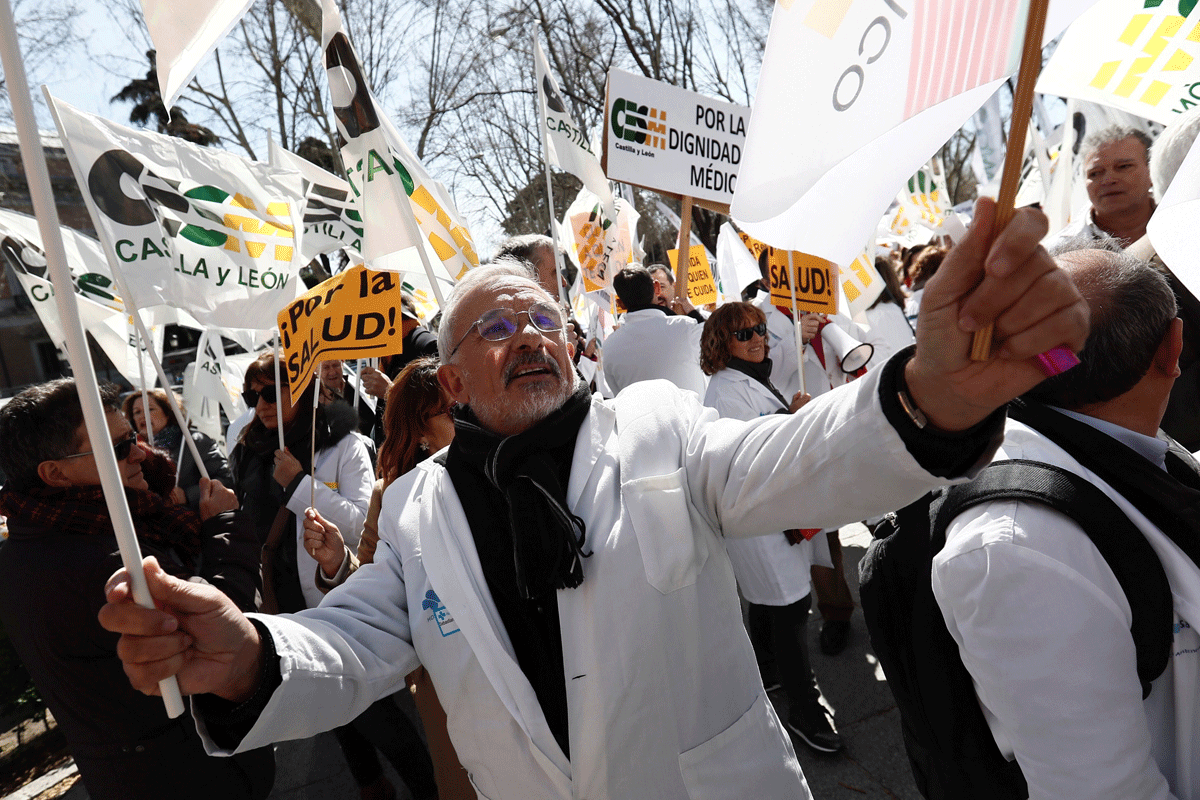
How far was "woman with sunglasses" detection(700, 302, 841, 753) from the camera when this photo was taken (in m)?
3.10

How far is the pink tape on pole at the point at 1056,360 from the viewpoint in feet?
2.85

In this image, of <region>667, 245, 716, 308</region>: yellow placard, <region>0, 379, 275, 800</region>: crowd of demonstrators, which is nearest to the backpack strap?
<region>0, 379, 275, 800</region>: crowd of demonstrators

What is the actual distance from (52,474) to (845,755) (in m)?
3.01

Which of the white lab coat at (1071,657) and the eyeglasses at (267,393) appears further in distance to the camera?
the eyeglasses at (267,393)

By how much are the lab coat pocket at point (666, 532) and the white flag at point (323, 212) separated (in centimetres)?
374

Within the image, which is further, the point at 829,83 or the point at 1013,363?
the point at 829,83

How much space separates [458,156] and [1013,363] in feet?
62.7

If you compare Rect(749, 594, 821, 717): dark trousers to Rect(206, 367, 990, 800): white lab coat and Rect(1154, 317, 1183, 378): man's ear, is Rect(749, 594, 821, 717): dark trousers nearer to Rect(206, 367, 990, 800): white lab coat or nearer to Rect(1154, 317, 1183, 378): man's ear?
Rect(206, 367, 990, 800): white lab coat

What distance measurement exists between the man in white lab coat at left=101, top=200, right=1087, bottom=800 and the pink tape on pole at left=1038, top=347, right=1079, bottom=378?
0.10 meters

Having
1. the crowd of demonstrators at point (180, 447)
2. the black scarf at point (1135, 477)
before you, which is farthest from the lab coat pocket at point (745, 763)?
the crowd of demonstrators at point (180, 447)

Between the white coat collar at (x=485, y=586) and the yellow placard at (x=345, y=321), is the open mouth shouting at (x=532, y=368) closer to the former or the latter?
the white coat collar at (x=485, y=586)

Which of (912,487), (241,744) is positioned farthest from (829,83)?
(241,744)

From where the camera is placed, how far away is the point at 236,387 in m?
6.54

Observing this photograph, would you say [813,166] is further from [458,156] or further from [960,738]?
[458,156]
